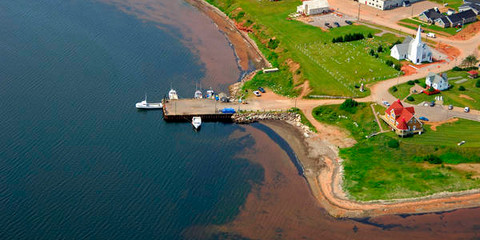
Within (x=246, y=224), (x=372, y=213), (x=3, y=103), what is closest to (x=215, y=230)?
(x=246, y=224)

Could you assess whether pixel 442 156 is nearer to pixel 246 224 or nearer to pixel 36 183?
pixel 246 224

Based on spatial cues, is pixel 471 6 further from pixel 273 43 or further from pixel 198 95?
pixel 198 95

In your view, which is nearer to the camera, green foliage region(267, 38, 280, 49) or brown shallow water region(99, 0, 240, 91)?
brown shallow water region(99, 0, 240, 91)

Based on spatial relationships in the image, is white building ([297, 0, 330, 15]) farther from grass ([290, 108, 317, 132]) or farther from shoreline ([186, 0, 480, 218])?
shoreline ([186, 0, 480, 218])

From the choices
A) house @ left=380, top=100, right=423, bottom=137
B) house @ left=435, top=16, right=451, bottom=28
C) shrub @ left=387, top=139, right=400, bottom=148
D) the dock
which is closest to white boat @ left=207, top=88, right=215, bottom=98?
the dock

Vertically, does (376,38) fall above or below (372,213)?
above

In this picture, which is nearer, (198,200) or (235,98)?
(198,200)
